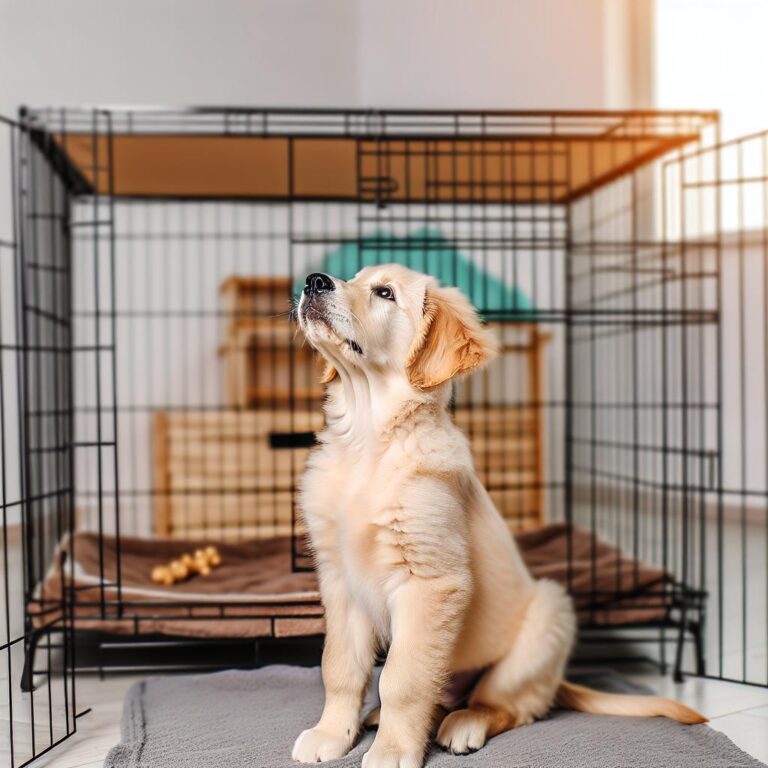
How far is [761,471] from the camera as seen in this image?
15.9 feet

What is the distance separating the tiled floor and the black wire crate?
0.32ft

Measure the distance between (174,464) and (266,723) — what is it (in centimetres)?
238

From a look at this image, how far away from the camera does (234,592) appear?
2711 mm

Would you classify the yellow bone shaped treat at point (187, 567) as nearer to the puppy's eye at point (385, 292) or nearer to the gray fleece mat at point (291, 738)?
the gray fleece mat at point (291, 738)

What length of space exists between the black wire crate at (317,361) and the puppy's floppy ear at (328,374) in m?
0.48

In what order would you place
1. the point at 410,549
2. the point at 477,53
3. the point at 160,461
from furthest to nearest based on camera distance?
1. the point at 160,461
2. the point at 477,53
3. the point at 410,549

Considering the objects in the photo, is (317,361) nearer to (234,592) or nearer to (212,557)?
(234,592)

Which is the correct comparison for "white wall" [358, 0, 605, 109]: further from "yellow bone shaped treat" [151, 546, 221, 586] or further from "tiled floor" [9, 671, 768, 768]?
"tiled floor" [9, 671, 768, 768]

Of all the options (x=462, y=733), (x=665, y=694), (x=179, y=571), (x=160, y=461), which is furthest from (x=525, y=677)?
(x=160, y=461)

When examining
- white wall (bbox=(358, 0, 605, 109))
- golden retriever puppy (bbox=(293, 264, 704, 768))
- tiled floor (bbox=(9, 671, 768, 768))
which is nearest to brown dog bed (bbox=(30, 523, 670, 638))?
tiled floor (bbox=(9, 671, 768, 768))

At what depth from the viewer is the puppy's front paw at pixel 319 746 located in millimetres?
1717

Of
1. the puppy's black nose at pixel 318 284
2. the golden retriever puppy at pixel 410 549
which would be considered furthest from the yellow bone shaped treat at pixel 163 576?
the puppy's black nose at pixel 318 284

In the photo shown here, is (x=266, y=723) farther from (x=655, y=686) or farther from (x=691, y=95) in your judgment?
(x=691, y=95)

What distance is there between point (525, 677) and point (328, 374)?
75 cm
